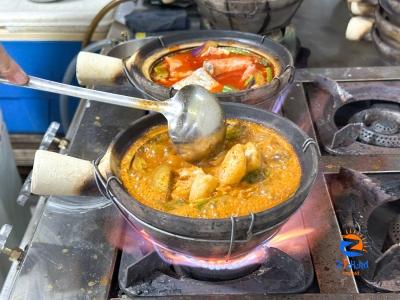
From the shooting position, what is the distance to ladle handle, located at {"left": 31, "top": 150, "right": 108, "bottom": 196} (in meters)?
1.27

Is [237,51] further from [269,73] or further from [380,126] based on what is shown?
[380,126]

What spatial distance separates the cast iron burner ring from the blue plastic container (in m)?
1.96

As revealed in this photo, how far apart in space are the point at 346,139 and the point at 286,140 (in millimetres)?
536

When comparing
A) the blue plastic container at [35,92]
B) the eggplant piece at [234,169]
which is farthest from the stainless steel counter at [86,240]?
the blue plastic container at [35,92]

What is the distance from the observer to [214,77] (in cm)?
180

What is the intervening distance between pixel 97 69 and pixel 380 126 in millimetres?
1156

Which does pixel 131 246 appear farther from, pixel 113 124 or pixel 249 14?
pixel 249 14

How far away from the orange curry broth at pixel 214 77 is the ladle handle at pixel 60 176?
564 mm

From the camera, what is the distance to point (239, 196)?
1.15 m

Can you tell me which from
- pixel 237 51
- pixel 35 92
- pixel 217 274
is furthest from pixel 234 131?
pixel 35 92

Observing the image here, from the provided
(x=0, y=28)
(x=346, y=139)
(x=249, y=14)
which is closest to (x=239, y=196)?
(x=346, y=139)

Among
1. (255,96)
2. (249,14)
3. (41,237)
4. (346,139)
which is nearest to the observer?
(41,237)

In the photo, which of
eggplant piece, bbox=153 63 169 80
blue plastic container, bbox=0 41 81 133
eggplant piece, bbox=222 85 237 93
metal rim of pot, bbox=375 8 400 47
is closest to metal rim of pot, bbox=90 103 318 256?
eggplant piece, bbox=222 85 237 93

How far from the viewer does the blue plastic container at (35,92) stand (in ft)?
10.0
